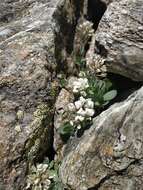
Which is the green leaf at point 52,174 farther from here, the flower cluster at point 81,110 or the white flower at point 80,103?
the white flower at point 80,103

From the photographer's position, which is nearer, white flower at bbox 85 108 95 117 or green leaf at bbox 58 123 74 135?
white flower at bbox 85 108 95 117

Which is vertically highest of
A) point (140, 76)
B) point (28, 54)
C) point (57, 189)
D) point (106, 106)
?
point (28, 54)

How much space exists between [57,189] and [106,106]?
142cm

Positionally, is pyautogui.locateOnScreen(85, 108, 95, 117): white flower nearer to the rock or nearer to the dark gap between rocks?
the rock

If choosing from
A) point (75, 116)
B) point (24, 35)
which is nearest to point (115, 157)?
point (75, 116)

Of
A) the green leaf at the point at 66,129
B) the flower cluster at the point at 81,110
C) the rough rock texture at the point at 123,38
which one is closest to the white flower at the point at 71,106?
the flower cluster at the point at 81,110

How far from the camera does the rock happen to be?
5.65m

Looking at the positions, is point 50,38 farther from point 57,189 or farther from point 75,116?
point 57,189

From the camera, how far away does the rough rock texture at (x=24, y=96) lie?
6.34m

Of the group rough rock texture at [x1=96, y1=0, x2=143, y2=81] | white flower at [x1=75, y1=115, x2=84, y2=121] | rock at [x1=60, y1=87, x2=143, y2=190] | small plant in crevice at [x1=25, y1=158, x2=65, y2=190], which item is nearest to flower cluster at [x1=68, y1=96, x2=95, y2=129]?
white flower at [x1=75, y1=115, x2=84, y2=121]

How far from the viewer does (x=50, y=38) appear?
7156 millimetres

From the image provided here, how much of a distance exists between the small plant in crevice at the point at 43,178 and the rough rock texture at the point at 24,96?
12 centimetres

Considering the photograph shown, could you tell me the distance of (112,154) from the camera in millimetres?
5816

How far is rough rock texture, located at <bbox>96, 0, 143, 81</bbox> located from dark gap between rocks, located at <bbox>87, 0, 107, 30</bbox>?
4.77 feet
